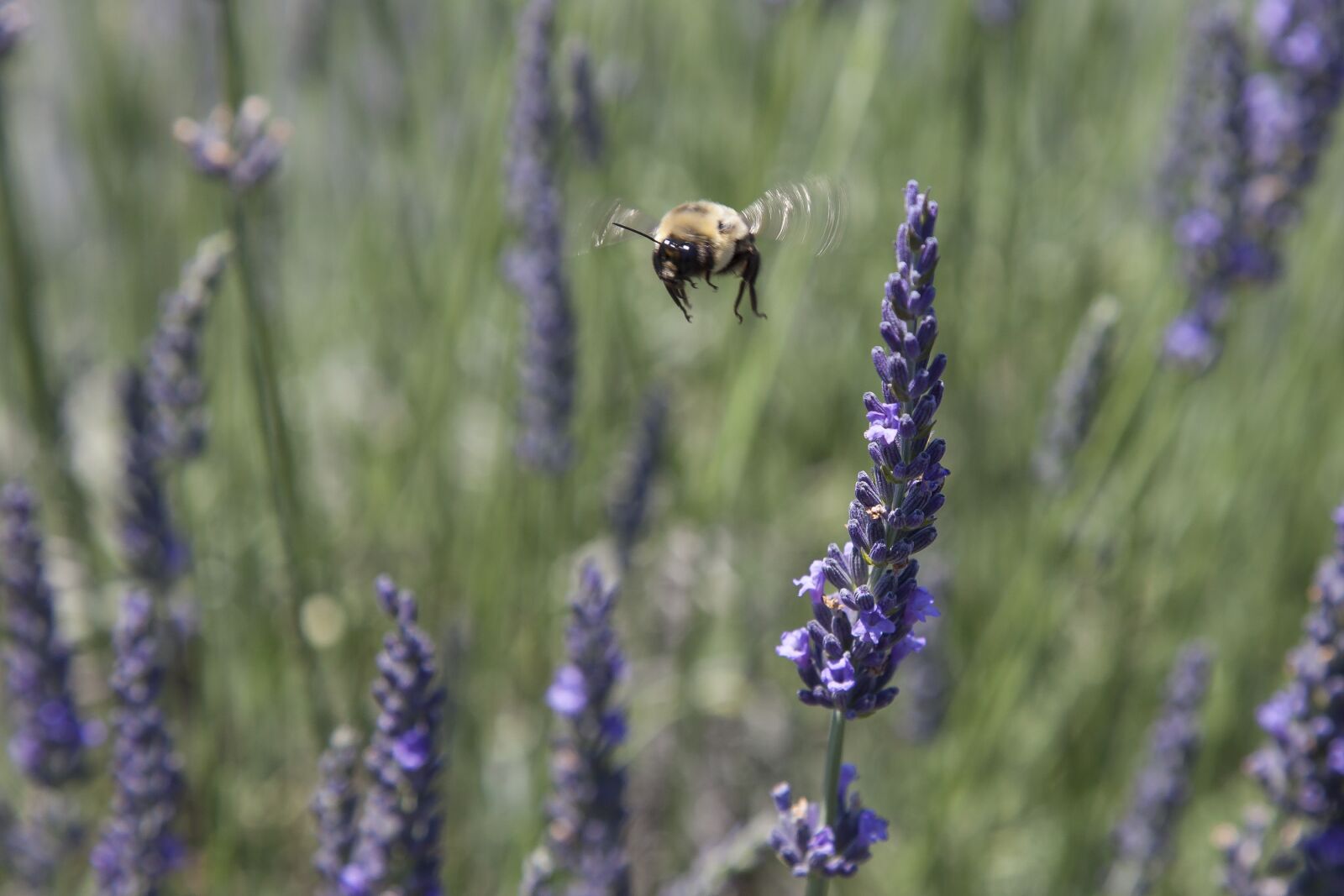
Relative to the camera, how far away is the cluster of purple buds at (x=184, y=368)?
2189mm

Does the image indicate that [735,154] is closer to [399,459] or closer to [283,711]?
[399,459]

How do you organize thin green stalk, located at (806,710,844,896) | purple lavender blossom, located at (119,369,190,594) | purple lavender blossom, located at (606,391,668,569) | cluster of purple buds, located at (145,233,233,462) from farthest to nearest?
purple lavender blossom, located at (606,391,668,569), purple lavender blossom, located at (119,369,190,594), cluster of purple buds, located at (145,233,233,462), thin green stalk, located at (806,710,844,896)

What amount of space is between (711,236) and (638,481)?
844 millimetres

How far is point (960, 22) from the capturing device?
325 centimetres

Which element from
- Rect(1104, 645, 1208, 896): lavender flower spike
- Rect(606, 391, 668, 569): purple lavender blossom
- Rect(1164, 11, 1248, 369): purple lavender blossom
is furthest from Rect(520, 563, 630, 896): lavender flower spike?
Rect(1164, 11, 1248, 369): purple lavender blossom

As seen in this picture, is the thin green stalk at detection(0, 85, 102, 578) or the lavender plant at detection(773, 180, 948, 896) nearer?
the lavender plant at detection(773, 180, 948, 896)

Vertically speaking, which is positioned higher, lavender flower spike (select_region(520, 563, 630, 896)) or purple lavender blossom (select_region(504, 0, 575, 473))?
purple lavender blossom (select_region(504, 0, 575, 473))

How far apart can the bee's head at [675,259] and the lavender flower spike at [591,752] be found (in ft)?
2.00

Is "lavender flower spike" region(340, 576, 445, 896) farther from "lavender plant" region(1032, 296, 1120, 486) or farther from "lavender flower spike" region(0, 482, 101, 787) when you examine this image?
"lavender plant" region(1032, 296, 1120, 486)

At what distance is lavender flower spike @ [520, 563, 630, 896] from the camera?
1734mm

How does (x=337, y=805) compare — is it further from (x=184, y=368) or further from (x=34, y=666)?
(x=184, y=368)

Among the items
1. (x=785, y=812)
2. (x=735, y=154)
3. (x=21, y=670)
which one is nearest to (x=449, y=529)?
Answer: (x=21, y=670)

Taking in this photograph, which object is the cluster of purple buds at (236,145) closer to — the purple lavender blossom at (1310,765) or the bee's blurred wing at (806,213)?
the bee's blurred wing at (806,213)

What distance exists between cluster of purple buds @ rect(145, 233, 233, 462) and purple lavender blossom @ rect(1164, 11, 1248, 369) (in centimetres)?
190
